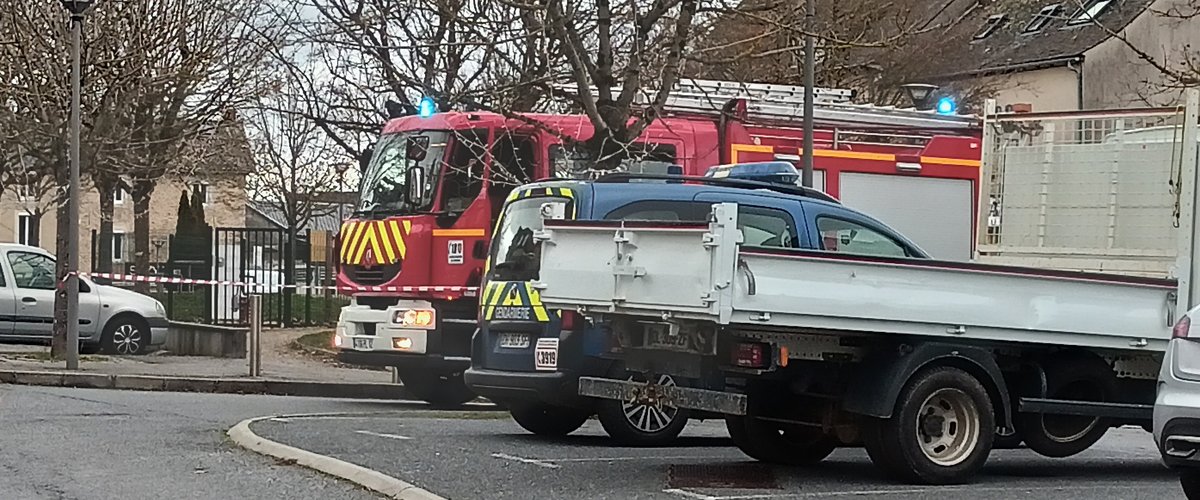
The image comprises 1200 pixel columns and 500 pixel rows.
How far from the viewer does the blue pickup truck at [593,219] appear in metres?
10.9

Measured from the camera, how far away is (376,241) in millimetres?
15562

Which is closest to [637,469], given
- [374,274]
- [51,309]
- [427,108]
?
[374,274]

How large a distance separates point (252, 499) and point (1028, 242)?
646cm

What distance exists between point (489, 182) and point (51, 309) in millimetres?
10254

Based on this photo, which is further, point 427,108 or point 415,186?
point 427,108

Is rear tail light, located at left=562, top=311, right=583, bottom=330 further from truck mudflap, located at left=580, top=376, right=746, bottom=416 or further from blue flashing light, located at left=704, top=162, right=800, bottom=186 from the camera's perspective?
blue flashing light, located at left=704, top=162, right=800, bottom=186

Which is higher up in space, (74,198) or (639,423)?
(74,198)

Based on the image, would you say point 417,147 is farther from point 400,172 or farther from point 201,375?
point 201,375

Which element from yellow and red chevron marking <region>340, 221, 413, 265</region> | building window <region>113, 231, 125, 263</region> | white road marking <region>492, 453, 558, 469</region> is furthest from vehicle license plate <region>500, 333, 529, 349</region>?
building window <region>113, 231, 125, 263</region>

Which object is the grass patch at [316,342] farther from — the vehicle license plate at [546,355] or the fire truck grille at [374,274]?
the vehicle license plate at [546,355]

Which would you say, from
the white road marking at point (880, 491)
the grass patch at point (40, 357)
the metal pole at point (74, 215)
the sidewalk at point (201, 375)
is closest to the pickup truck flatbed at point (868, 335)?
the white road marking at point (880, 491)

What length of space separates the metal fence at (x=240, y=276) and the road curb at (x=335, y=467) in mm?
12455

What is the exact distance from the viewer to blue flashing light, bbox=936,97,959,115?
18092 mm

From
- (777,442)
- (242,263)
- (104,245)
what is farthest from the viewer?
(104,245)
